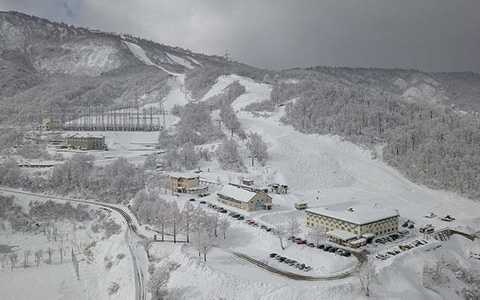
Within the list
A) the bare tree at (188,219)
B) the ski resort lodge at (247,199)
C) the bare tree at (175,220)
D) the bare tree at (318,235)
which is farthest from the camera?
the ski resort lodge at (247,199)

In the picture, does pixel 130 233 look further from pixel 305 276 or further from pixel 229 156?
pixel 229 156

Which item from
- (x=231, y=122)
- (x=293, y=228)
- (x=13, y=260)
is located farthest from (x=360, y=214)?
(x=231, y=122)

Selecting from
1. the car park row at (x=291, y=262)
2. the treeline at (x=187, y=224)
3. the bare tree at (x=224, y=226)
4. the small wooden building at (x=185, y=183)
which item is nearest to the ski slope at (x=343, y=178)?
the small wooden building at (x=185, y=183)

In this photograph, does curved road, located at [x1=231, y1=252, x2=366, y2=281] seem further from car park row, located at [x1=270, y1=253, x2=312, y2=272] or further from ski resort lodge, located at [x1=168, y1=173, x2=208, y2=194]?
ski resort lodge, located at [x1=168, y1=173, x2=208, y2=194]

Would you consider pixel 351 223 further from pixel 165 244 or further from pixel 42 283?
pixel 42 283

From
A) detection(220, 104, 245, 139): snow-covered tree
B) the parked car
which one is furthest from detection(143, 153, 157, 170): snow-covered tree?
the parked car

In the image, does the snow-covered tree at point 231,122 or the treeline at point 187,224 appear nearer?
the treeline at point 187,224

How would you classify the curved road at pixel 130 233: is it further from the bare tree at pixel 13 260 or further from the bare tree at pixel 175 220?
the bare tree at pixel 13 260
